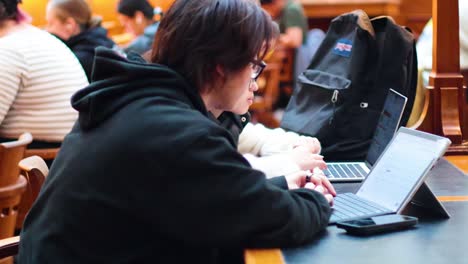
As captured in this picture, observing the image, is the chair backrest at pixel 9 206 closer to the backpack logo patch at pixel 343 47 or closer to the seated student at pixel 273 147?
the seated student at pixel 273 147

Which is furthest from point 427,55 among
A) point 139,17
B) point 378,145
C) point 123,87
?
point 139,17

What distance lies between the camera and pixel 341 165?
7.68 ft

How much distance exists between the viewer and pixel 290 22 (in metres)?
7.57

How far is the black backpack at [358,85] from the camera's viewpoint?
245 centimetres

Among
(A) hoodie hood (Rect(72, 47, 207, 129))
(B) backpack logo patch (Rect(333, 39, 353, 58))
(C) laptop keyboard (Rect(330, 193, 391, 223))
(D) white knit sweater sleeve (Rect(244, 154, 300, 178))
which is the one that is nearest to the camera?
(A) hoodie hood (Rect(72, 47, 207, 129))

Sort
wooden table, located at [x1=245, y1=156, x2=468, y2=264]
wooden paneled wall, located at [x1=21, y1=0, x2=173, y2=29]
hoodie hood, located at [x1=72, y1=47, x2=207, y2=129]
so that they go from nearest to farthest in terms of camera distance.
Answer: wooden table, located at [x1=245, y1=156, x2=468, y2=264]
hoodie hood, located at [x1=72, y1=47, x2=207, y2=129]
wooden paneled wall, located at [x1=21, y1=0, x2=173, y2=29]

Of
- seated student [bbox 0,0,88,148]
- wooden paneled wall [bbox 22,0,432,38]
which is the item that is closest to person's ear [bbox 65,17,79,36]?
seated student [bbox 0,0,88,148]

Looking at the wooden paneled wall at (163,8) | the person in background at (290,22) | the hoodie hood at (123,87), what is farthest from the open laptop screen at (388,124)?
the wooden paneled wall at (163,8)

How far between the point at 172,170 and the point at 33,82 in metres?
1.97

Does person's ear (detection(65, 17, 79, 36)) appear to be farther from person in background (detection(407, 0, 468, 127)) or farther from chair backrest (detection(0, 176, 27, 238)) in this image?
chair backrest (detection(0, 176, 27, 238))

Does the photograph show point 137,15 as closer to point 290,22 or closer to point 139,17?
point 139,17

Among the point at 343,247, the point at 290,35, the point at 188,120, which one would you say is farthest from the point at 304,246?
the point at 290,35

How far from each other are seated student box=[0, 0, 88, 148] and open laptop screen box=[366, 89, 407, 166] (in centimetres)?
149

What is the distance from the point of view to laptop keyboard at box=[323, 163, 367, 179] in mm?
2160
